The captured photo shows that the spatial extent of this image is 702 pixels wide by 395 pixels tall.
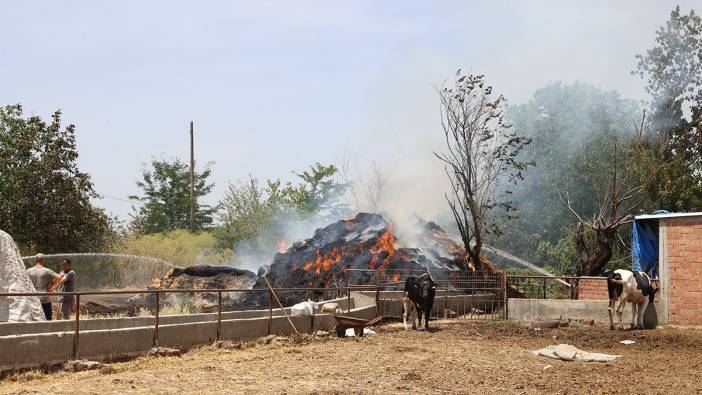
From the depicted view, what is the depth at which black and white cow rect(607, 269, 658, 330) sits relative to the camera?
69.4 ft

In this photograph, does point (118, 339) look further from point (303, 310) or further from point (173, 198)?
point (173, 198)

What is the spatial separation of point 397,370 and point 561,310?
471 inches

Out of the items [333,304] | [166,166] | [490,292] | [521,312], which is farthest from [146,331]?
[166,166]

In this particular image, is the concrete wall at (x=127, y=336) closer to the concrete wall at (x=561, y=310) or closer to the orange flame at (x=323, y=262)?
the concrete wall at (x=561, y=310)

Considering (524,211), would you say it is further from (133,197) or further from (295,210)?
(133,197)

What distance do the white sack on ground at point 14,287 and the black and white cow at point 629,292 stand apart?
547 inches

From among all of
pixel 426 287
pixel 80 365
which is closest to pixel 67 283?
pixel 80 365

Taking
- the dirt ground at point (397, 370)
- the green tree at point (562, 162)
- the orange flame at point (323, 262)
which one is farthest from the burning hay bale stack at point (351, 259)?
the green tree at point (562, 162)

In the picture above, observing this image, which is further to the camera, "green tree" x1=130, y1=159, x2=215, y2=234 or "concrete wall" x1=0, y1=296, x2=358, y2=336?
"green tree" x1=130, y1=159, x2=215, y2=234

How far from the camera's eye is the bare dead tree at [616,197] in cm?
3047

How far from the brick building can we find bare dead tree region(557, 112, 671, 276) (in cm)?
748

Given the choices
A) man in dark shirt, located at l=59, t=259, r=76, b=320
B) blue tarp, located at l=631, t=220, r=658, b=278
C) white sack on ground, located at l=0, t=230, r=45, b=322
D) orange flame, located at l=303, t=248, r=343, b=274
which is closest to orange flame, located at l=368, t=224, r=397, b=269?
orange flame, located at l=303, t=248, r=343, b=274

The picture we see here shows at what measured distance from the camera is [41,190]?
1110 inches

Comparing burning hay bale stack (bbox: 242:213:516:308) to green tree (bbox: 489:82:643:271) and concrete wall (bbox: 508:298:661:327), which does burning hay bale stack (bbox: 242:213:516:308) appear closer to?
concrete wall (bbox: 508:298:661:327)
